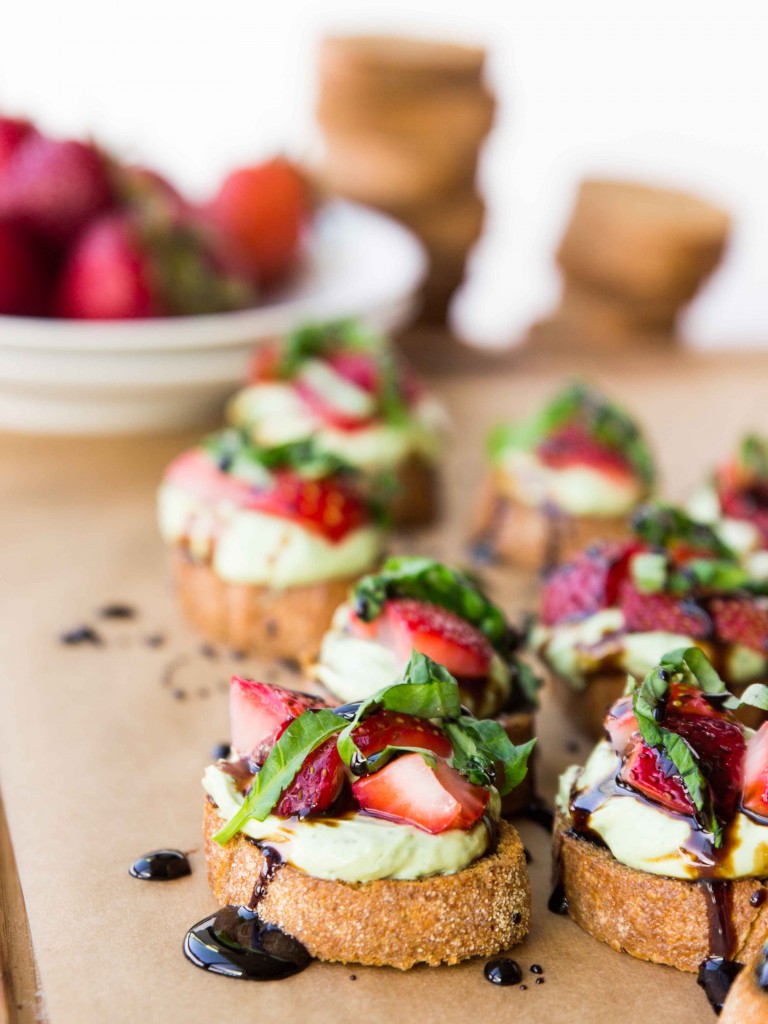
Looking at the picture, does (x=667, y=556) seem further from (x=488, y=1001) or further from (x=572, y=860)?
(x=488, y=1001)

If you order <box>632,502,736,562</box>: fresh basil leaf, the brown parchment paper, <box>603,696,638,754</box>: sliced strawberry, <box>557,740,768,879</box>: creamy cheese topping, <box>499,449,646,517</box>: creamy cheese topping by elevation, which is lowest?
the brown parchment paper

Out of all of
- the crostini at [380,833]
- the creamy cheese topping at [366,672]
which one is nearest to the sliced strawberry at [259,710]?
→ the crostini at [380,833]

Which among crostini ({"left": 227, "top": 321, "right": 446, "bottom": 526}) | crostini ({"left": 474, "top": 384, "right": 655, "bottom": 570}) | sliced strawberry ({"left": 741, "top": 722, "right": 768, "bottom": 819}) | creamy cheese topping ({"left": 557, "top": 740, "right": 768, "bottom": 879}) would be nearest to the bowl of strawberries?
crostini ({"left": 227, "top": 321, "right": 446, "bottom": 526})

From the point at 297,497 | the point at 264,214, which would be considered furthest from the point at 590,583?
the point at 264,214

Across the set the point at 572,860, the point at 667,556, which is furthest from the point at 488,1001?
the point at 667,556

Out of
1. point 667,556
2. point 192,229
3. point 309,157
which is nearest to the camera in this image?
point 667,556

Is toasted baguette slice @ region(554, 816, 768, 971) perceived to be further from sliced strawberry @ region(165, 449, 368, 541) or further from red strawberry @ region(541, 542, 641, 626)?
sliced strawberry @ region(165, 449, 368, 541)

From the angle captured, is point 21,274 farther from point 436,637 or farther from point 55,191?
point 436,637
